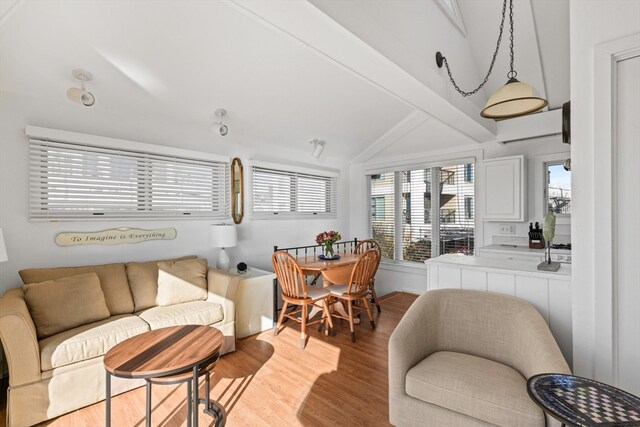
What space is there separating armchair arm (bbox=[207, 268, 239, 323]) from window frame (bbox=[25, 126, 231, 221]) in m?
0.96

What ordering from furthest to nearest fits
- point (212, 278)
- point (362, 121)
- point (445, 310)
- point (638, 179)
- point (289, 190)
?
1. point (289, 190)
2. point (362, 121)
3. point (212, 278)
4. point (445, 310)
5. point (638, 179)

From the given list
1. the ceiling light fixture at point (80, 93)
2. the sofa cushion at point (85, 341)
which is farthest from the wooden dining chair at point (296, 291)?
the ceiling light fixture at point (80, 93)

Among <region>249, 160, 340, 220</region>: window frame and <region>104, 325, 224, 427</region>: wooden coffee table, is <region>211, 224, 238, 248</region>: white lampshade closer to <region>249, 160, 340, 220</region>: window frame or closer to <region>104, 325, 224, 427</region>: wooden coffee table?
<region>249, 160, 340, 220</region>: window frame

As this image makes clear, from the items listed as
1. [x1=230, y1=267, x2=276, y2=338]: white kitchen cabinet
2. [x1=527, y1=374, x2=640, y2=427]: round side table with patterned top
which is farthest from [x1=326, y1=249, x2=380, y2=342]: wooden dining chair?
[x1=527, y1=374, x2=640, y2=427]: round side table with patterned top

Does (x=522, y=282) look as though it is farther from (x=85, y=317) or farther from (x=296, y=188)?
(x=296, y=188)

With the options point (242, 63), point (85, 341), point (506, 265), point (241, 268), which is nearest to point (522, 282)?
point (506, 265)

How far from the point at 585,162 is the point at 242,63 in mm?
2708

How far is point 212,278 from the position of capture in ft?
10.9

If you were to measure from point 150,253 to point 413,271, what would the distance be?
387 centimetres

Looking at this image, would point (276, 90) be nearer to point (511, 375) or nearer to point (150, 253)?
point (150, 253)

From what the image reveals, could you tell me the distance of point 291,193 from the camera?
494cm

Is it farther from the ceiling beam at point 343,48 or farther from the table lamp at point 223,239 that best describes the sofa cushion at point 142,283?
the ceiling beam at point 343,48

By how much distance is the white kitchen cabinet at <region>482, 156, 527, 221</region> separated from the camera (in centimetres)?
379

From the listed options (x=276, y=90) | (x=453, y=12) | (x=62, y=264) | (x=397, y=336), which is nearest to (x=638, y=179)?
(x=397, y=336)
